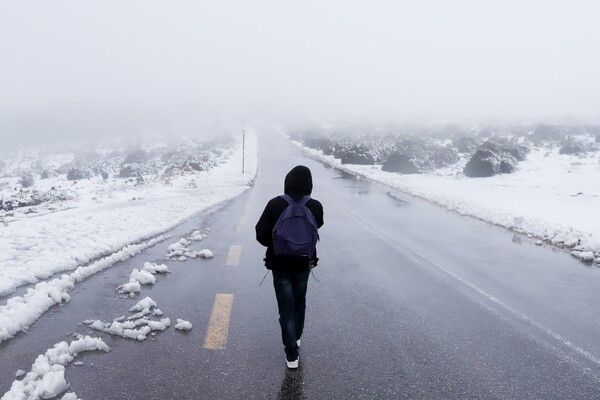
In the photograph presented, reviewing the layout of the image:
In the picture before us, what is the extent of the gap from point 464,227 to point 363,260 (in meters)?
5.75

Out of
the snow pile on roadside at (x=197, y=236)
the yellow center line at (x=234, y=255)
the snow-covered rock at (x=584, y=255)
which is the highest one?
the snow-covered rock at (x=584, y=255)

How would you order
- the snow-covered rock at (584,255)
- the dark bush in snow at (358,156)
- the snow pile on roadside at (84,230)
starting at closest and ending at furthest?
the snow pile on roadside at (84,230), the snow-covered rock at (584,255), the dark bush in snow at (358,156)

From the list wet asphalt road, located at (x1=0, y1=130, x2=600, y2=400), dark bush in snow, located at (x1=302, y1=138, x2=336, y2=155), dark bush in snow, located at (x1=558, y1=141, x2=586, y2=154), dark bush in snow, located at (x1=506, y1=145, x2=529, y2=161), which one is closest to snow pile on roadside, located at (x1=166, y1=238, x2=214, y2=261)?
wet asphalt road, located at (x1=0, y1=130, x2=600, y2=400)

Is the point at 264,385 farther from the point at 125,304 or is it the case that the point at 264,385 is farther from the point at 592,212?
the point at 592,212

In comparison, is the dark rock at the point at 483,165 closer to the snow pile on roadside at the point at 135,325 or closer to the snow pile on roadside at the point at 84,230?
the snow pile on roadside at the point at 84,230

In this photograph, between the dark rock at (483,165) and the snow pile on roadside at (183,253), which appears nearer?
the snow pile on roadside at (183,253)

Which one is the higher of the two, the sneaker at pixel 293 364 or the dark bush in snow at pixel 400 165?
the sneaker at pixel 293 364

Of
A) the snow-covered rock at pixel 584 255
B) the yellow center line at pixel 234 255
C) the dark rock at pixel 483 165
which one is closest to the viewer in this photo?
the yellow center line at pixel 234 255

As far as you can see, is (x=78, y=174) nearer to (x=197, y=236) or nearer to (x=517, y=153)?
(x=197, y=236)

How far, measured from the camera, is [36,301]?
5.51 metres

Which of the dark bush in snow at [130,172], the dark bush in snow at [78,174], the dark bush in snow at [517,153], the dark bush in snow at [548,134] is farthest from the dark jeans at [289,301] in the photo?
the dark bush in snow at [548,134]

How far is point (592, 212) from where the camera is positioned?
15531 mm

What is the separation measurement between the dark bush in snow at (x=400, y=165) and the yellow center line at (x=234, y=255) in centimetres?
2458

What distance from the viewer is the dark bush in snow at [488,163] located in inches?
1136
